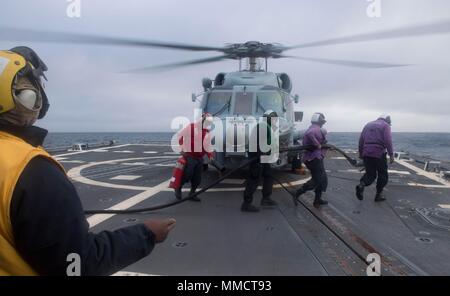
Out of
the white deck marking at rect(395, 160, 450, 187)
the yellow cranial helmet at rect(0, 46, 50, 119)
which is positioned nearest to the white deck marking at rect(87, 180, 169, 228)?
the yellow cranial helmet at rect(0, 46, 50, 119)

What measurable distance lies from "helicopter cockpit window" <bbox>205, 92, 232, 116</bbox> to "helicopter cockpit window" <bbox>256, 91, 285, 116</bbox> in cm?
82

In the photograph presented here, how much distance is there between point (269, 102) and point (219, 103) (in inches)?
54.9

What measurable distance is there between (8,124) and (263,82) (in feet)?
30.6

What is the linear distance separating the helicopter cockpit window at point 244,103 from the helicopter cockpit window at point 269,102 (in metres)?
0.20

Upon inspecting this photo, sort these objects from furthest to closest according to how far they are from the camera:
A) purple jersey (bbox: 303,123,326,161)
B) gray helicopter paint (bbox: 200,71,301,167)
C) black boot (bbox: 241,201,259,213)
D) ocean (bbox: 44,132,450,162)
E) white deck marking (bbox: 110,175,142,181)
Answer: ocean (bbox: 44,132,450,162) < white deck marking (bbox: 110,175,142,181) < gray helicopter paint (bbox: 200,71,301,167) < purple jersey (bbox: 303,123,326,161) < black boot (bbox: 241,201,259,213)

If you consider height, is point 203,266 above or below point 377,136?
below

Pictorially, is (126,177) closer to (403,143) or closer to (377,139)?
(377,139)

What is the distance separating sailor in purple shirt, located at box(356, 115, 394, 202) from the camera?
23.3 ft

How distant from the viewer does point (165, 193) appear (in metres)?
7.86

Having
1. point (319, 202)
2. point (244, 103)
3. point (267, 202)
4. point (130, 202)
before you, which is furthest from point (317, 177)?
point (130, 202)

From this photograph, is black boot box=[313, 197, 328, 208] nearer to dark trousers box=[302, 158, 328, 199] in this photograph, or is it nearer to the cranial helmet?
dark trousers box=[302, 158, 328, 199]

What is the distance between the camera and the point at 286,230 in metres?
5.23
